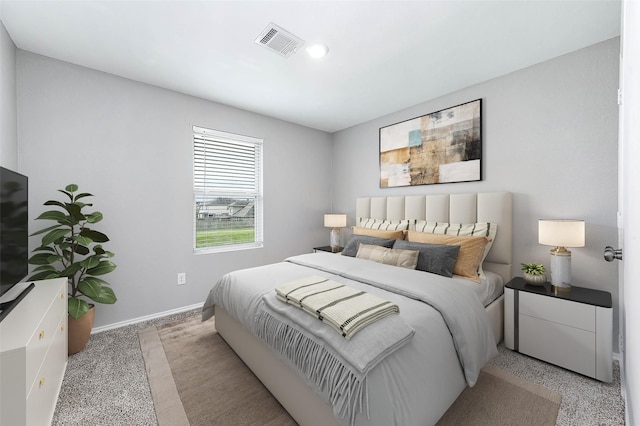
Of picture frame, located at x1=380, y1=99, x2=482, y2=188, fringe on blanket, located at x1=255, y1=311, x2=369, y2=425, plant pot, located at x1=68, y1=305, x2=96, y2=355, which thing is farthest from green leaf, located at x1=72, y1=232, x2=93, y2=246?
picture frame, located at x1=380, y1=99, x2=482, y2=188

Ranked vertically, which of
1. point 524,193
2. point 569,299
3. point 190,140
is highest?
point 190,140

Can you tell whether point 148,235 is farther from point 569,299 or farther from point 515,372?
point 569,299

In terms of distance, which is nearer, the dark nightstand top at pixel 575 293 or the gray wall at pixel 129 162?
the dark nightstand top at pixel 575 293

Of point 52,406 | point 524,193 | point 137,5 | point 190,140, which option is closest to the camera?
point 52,406

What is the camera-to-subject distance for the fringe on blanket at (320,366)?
1.07 meters

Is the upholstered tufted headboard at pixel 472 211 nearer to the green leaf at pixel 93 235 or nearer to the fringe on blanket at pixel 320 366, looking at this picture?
the fringe on blanket at pixel 320 366

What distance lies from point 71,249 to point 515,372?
3.70m

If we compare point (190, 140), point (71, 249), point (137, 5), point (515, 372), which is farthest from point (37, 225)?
point (515, 372)

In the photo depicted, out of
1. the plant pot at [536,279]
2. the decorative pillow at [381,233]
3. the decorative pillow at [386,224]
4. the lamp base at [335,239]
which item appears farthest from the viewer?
the lamp base at [335,239]

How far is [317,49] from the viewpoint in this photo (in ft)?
7.18

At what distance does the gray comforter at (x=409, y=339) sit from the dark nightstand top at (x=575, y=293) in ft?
2.31

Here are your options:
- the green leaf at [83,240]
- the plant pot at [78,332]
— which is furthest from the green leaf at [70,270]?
the plant pot at [78,332]

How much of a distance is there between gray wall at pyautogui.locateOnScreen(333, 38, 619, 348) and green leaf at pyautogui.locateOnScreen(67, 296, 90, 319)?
12.3ft

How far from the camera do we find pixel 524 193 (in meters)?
2.52
